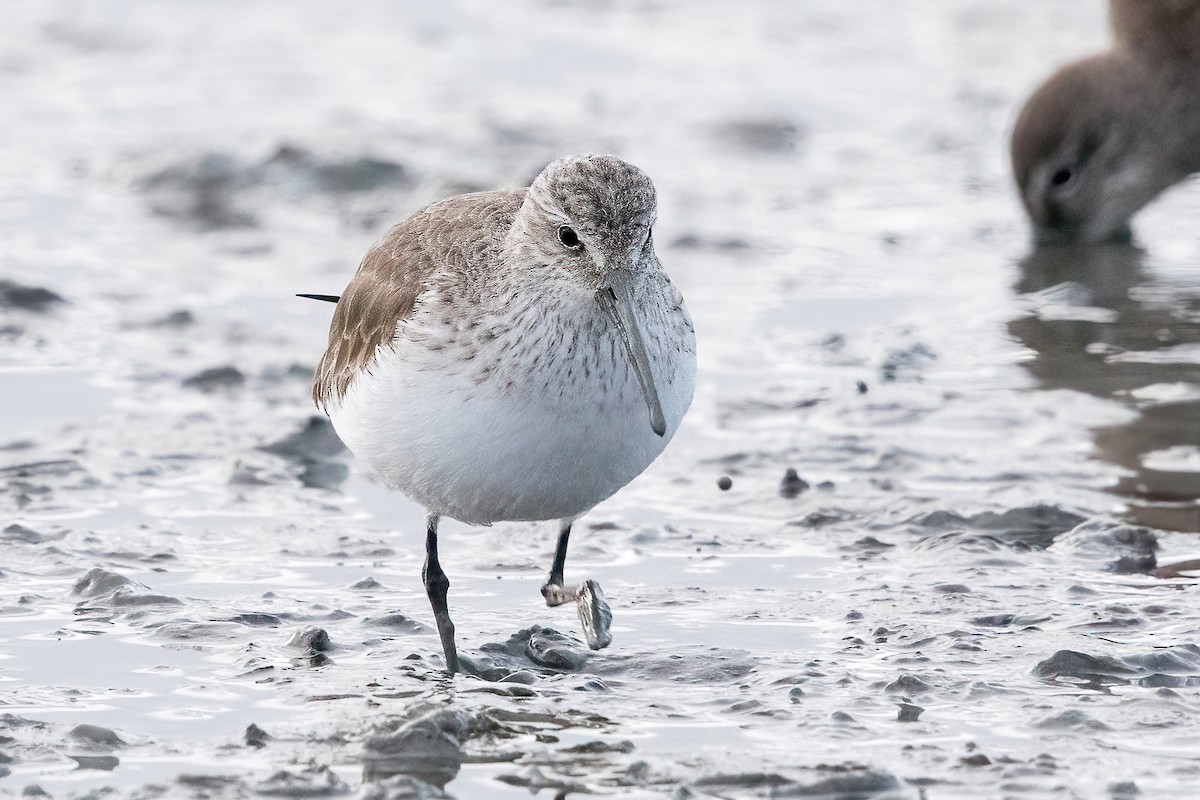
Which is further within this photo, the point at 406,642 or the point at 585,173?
the point at 406,642

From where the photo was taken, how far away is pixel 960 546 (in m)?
6.26

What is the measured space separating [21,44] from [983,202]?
25.4 ft

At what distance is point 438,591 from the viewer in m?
5.59

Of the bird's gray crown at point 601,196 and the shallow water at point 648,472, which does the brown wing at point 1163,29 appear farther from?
the bird's gray crown at point 601,196

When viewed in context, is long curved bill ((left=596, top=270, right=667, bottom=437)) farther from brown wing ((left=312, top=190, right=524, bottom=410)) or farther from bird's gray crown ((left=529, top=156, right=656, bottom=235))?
brown wing ((left=312, top=190, right=524, bottom=410))

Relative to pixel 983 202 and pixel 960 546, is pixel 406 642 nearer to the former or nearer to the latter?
pixel 960 546

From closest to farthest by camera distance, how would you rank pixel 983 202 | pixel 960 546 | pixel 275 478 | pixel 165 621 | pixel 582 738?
pixel 582 738 < pixel 165 621 < pixel 960 546 < pixel 275 478 < pixel 983 202

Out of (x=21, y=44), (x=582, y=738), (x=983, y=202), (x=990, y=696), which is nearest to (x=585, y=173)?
(x=582, y=738)

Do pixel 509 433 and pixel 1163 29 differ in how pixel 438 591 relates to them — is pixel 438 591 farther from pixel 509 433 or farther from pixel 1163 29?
pixel 1163 29

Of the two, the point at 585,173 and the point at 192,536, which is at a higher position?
the point at 585,173

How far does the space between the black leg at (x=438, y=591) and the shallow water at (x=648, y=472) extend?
114 mm

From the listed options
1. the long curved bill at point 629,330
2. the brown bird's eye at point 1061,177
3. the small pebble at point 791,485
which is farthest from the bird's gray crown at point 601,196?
the brown bird's eye at point 1061,177

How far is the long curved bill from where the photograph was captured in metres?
4.73

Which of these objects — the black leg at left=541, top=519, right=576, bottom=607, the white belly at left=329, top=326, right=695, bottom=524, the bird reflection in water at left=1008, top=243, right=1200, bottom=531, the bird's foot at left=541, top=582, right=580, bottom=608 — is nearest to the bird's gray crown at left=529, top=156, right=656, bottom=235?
the white belly at left=329, top=326, right=695, bottom=524
